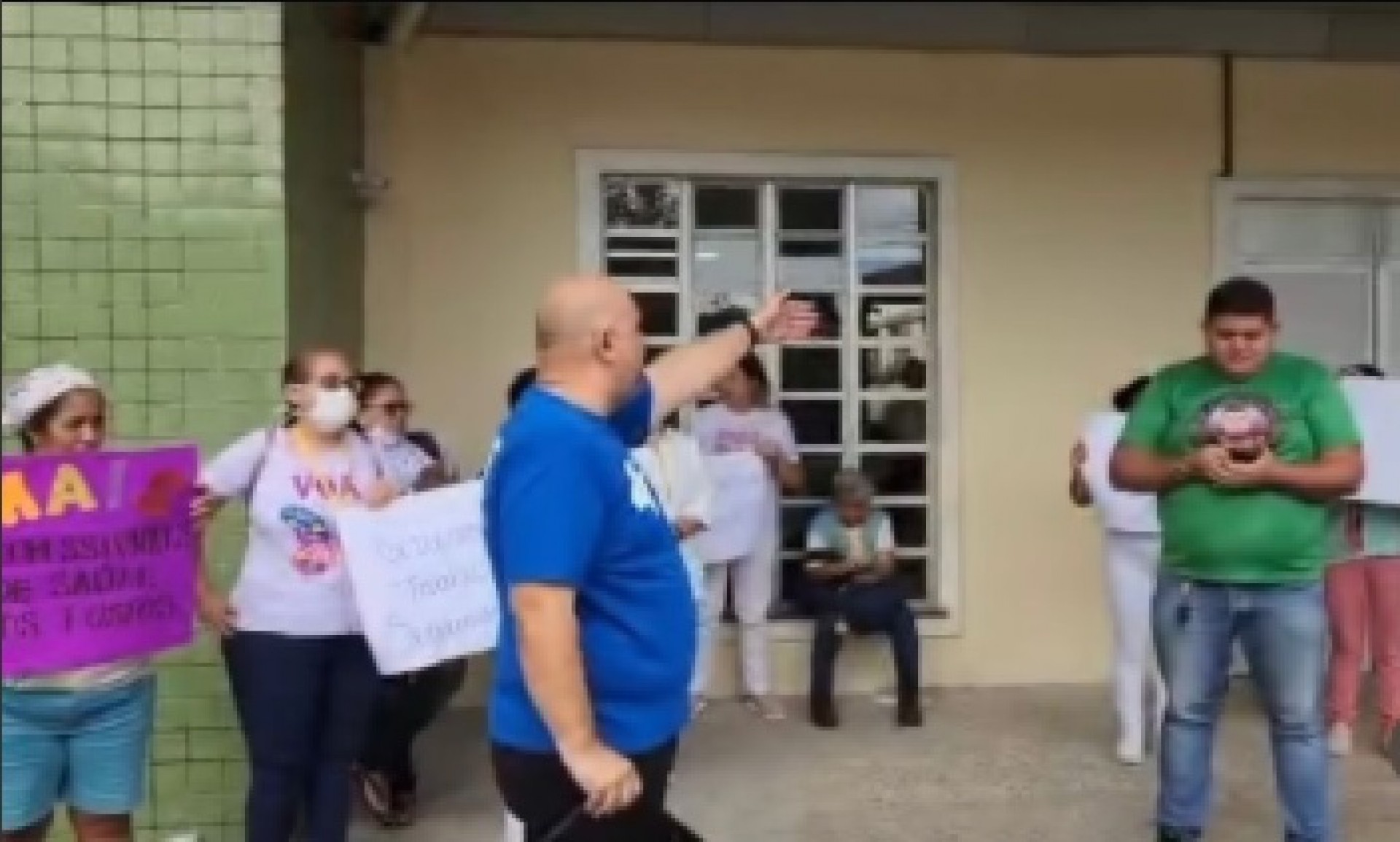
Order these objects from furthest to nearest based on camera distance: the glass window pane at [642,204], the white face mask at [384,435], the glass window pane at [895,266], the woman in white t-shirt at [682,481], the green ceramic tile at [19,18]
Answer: the glass window pane at [895,266], the glass window pane at [642,204], the white face mask at [384,435], the woman in white t-shirt at [682,481], the green ceramic tile at [19,18]

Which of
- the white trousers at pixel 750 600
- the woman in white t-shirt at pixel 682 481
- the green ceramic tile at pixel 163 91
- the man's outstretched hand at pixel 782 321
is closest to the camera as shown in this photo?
the man's outstretched hand at pixel 782 321

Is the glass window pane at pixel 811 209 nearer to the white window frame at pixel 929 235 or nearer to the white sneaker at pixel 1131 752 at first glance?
the white window frame at pixel 929 235

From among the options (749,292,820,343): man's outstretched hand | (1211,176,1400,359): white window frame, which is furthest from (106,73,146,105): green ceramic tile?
(1211,176,1400,359): white window frame

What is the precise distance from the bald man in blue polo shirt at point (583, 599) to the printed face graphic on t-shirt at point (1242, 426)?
71.1 inches

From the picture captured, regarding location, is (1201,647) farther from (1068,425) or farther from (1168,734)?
(1068,425)

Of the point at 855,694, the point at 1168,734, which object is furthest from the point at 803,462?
the point at 1168,734

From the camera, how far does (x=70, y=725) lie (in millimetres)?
3559

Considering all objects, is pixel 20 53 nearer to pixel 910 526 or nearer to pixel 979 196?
pixel 979 196

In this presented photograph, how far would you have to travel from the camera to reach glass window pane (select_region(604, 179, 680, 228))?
7.28 m

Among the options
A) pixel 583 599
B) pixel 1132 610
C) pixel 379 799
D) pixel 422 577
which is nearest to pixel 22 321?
pixel 422 577

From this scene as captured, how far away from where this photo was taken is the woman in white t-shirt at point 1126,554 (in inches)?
223

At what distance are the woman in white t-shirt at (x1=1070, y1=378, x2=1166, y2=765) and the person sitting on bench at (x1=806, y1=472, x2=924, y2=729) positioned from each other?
103cm

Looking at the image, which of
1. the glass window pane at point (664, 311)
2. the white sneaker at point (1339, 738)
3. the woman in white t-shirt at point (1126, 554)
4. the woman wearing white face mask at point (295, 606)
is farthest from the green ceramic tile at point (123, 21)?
the white sneaker at point (1339, 738)

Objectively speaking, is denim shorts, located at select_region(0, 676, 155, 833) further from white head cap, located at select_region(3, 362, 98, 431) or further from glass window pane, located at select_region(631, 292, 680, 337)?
glass window pane, located at select_region(631, 292, 680, 337)
